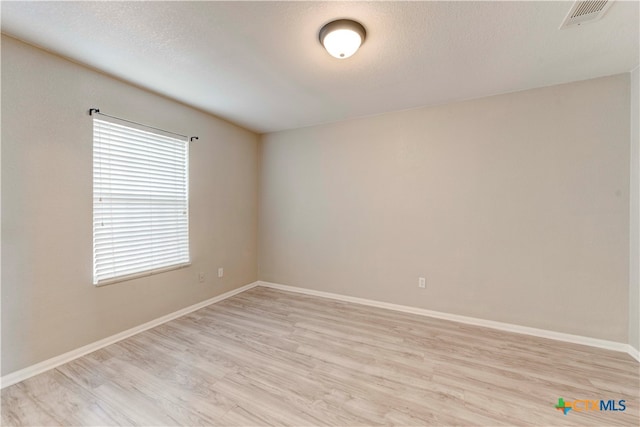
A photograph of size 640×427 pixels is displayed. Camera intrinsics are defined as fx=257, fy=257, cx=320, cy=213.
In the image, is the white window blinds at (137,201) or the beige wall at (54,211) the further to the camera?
the white window blinds at (137,201)

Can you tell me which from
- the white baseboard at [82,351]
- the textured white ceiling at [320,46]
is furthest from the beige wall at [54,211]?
the textured white ceiling at [320,46]

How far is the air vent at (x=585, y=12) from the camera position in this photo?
1.57m

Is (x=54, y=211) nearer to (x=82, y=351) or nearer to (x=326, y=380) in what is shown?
(x=82, y=351)

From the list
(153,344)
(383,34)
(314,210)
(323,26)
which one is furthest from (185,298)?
(383,34)

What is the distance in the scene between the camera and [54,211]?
2.14m

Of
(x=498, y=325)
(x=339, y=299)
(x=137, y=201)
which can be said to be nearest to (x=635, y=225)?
(x=498, y=325)

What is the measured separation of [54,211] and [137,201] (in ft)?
2.16

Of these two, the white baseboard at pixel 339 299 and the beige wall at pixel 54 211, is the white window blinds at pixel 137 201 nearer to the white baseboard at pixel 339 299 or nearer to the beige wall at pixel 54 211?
the beige wall at pixel 54 211

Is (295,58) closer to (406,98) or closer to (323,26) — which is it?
(323,26)

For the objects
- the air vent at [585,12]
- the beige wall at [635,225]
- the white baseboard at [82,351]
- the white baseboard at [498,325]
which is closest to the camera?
the air vent at [585,12]

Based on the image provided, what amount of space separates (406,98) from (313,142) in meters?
1.49

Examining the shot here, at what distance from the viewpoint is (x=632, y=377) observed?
199cm

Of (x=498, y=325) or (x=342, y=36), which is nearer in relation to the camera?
(x=342, y=36)

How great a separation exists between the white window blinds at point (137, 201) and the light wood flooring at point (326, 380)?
778mm
